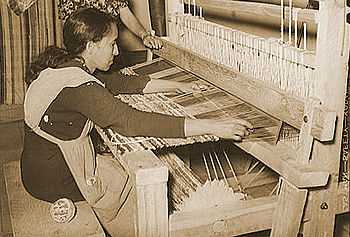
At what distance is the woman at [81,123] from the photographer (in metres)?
1.67

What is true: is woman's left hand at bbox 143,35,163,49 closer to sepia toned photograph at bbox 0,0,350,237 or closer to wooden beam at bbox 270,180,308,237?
sepia toned photograph at bbox 0,0,350,237

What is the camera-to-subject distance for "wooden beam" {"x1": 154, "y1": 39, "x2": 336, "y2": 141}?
1.37m

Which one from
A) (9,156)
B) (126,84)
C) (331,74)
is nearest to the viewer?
(331,74)

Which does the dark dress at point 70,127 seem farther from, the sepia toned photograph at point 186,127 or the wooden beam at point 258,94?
the wooden beam at point 258,94

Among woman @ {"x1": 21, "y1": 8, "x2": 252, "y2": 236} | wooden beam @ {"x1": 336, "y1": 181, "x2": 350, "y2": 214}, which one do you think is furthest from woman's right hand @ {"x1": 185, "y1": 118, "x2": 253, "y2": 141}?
wooden beam @ {"x1": 336, "y1": 181, "x2": 350, "y2": 214}

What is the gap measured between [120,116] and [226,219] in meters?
0.43

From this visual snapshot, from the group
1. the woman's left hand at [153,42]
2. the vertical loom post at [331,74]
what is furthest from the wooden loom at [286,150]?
the woman's left hand at [153,42]

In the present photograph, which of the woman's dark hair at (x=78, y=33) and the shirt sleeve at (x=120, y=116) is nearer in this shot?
the shirt sleeve at (x=120, y=116)

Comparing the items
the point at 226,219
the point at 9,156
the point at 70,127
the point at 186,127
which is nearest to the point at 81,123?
the point at 70,127

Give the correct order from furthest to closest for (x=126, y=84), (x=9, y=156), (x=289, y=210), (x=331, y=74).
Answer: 1. (x=9, y=156)
2. (x=126, y=84)
3. (x=289, y=210)
4. (x=331, y=74)

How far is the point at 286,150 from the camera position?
158cm

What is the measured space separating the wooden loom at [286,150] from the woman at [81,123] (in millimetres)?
75

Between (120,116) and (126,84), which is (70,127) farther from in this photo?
(126,84)

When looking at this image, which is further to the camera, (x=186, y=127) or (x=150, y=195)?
Result: (x=186, y=127)
